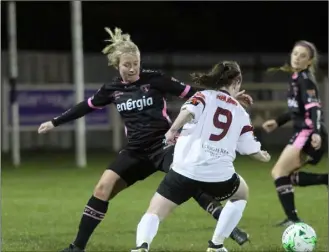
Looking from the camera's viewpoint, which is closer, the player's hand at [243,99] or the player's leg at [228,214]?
the player's leg at [228,214]

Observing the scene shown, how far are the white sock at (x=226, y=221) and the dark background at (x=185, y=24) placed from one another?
16861 millimetres

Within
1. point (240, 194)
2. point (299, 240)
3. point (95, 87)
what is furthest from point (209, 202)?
point (95, 87)

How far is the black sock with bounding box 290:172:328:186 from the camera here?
957 cm

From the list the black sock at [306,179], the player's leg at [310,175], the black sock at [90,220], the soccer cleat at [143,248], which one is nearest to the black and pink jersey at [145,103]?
the black sock at [90,220]

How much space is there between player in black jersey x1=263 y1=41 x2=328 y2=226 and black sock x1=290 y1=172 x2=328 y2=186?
0.14m

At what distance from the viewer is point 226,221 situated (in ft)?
22.3

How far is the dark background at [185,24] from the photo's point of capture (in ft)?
79.8

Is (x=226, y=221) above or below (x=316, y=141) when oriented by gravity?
below

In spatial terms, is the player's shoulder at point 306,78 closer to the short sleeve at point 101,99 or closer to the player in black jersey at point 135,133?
the player in black jersey at point 135,133

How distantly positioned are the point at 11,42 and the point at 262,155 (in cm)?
1023

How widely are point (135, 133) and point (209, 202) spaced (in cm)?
83

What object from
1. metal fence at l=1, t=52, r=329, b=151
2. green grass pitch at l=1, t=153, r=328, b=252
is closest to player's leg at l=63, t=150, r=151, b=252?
green grass pitch at l=1, t=153, r=328, b=252

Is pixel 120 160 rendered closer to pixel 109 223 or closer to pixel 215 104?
pixel 215 104

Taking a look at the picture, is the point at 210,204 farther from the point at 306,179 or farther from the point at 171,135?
the point at 306,179
